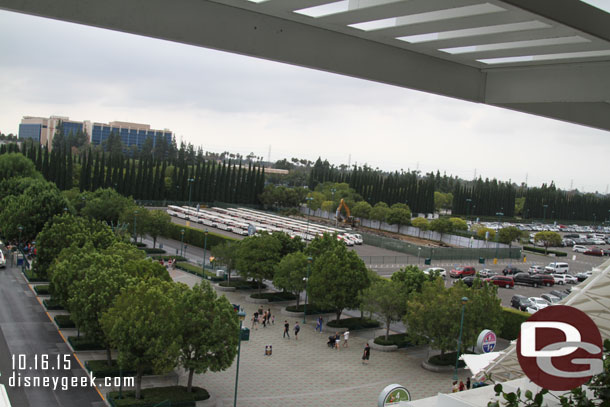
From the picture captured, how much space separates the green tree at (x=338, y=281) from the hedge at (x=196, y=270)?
35.0ft

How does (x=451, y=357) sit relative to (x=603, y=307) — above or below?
below

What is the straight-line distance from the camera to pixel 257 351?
25.4m

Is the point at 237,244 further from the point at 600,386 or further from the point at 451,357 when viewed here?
the point at 600,386

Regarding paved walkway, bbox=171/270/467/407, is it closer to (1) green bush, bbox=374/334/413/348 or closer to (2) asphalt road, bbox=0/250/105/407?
(1) green bush, bbox=374/334/413/348

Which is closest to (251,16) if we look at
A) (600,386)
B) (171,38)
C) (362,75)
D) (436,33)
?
(171,38)

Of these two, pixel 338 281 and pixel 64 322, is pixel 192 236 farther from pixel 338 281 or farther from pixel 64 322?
pixel 64 322

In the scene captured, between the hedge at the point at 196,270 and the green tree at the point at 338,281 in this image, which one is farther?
the hedge at the point at 196,270

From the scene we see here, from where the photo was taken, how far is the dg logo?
14.3ft

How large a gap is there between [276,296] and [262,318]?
465 centimetres

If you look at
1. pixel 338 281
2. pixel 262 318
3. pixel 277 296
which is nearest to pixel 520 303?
pixel 338 281

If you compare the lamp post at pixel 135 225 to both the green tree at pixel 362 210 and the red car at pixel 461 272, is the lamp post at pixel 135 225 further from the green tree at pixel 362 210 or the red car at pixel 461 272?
the green tree at pixel 362 210

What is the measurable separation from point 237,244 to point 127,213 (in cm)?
1728

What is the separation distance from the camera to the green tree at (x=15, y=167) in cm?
6100

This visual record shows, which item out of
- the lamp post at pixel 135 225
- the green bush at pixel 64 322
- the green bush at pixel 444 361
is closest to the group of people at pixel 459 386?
the green bush at pixel 444 361
